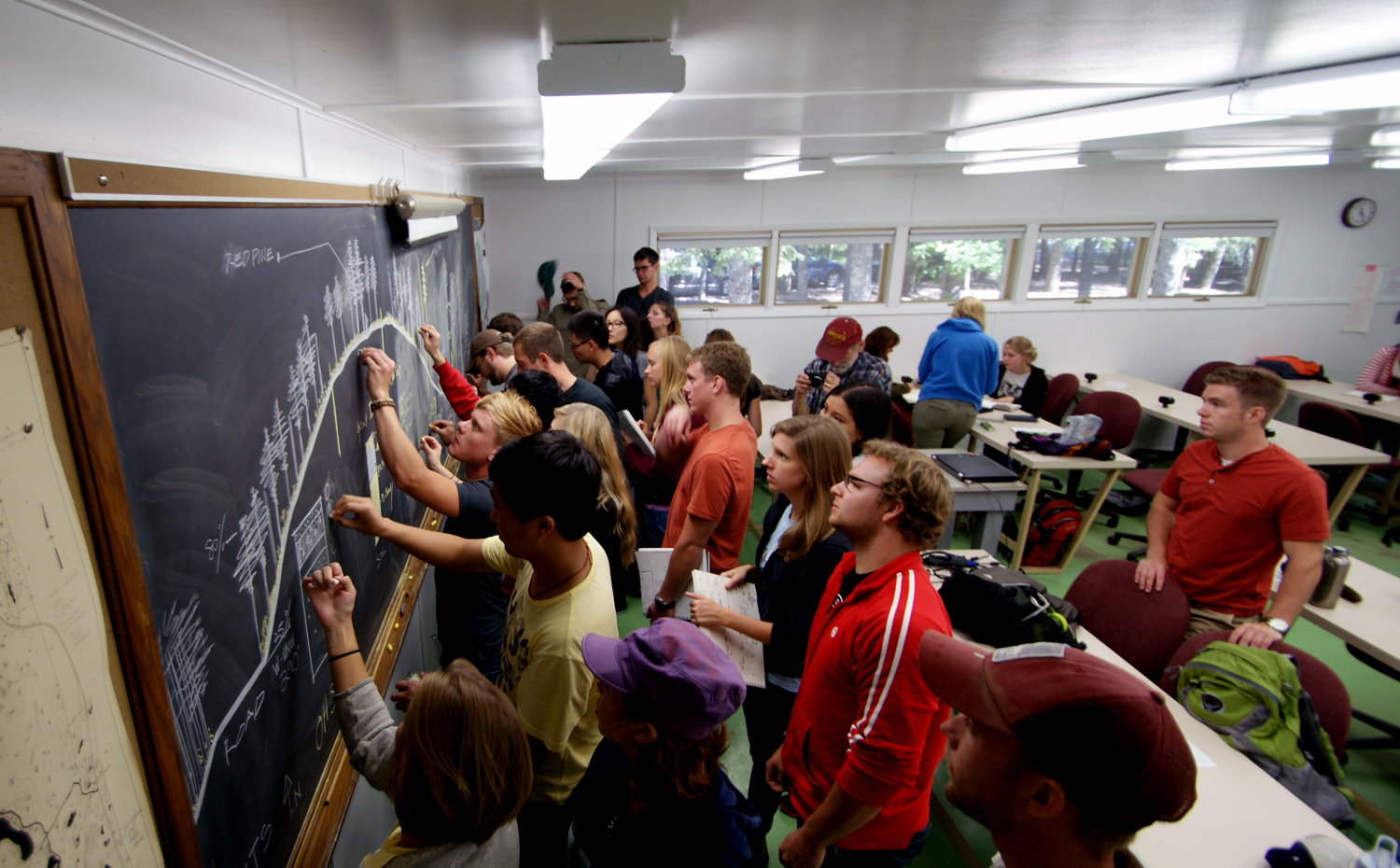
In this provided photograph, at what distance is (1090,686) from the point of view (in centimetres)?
88

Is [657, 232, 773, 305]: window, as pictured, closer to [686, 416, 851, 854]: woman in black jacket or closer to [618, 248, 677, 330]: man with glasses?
[618, 248, 677, 330]: man with glasses

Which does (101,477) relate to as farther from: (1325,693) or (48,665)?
(1325,693)

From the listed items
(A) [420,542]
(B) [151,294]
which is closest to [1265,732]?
(A) [420,542]

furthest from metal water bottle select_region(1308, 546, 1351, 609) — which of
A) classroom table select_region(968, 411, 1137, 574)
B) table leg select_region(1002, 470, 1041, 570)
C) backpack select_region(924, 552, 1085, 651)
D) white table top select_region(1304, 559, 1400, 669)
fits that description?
table leg select_region(1002, 470, 1041, 570)

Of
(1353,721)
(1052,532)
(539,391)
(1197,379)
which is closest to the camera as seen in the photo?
(539,391)

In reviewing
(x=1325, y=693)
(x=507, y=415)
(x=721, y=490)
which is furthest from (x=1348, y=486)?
(x=507, y=415)

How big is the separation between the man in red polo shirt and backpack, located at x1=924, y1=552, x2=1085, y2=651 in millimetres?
588

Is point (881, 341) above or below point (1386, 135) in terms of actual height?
below

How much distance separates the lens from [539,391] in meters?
2.70

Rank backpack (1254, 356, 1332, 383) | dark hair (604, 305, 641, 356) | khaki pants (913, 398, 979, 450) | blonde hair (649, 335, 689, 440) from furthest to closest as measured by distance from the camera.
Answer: backpack (1254, 356, 1332, 383) → dark hair (604, 305, 641, 356) → khaki pants (913, 398, 979, 450) → blonde hair (649, 335, 689, 440)

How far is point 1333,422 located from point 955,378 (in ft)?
10.4

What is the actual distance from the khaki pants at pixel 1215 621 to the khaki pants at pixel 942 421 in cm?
237

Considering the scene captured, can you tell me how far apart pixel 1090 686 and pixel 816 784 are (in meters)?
1.08

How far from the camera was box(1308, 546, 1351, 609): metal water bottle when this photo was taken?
2.54 m
